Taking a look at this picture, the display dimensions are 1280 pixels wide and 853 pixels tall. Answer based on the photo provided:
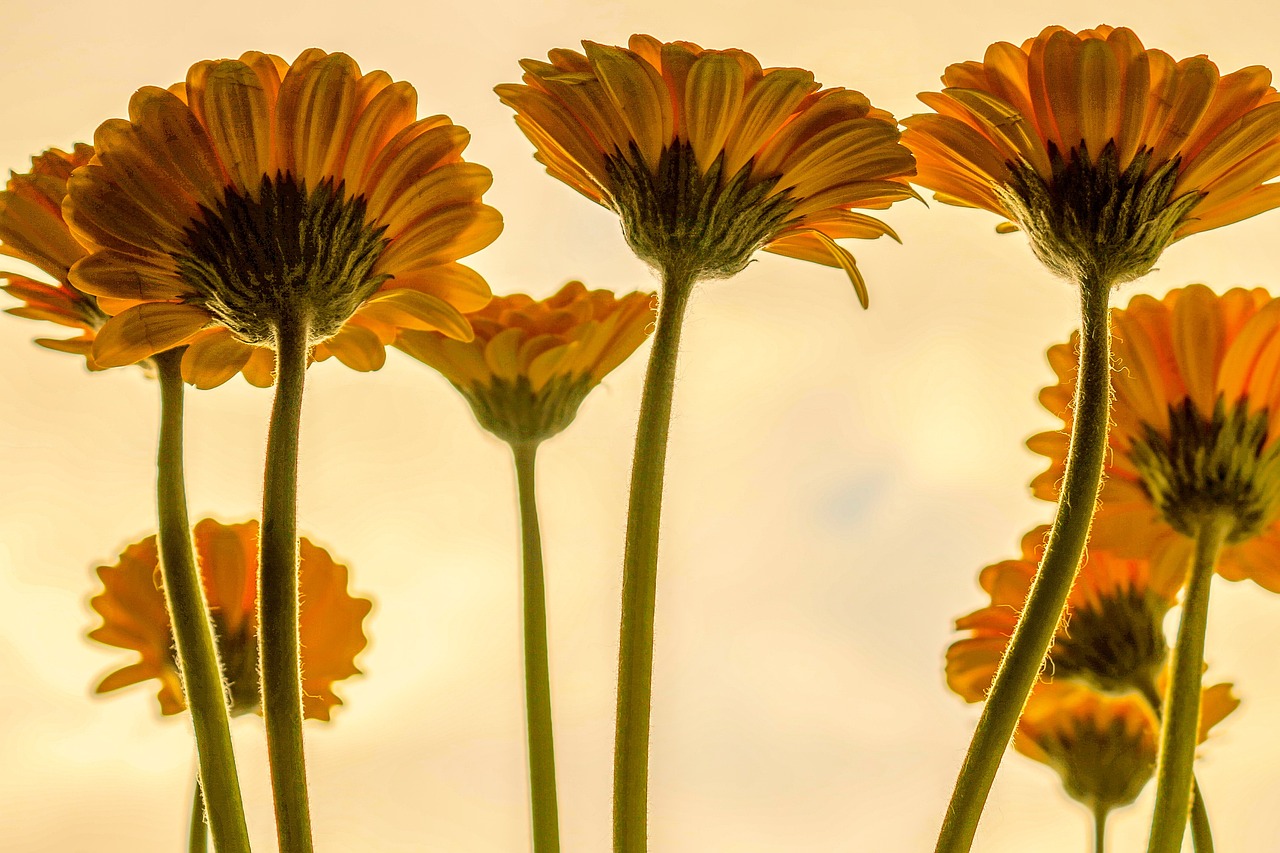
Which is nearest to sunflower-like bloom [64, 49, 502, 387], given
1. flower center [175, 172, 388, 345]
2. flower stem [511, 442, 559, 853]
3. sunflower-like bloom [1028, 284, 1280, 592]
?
flower center [175, 172, 388, 345]

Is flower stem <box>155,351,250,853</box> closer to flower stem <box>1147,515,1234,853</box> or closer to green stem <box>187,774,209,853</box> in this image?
green stem <box>187,774,209,853</box>

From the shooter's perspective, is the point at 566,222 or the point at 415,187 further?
the point at 566,222

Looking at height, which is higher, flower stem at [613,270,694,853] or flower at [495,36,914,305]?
flower at [495,36,914,305]

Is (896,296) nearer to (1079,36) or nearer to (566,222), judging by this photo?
(566,222)

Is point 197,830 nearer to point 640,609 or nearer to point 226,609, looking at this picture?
point 226,609

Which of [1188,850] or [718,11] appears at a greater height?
[718,11]

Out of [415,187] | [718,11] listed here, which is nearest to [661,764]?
[415,187]

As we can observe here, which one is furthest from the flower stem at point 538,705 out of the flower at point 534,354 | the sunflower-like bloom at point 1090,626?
the sunflower-like bloom at point 1090,626
